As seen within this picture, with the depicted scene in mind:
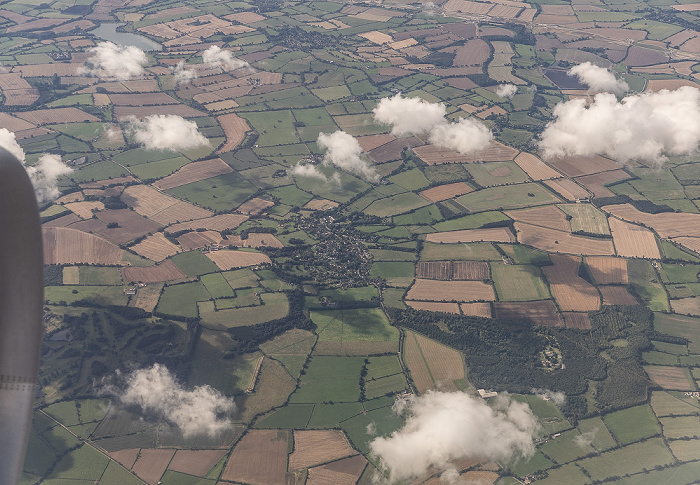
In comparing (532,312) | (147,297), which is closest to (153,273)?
(147,297)

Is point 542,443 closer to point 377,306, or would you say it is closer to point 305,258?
point 377,306

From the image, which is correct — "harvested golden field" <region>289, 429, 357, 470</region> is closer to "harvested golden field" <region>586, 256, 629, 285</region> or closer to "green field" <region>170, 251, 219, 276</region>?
"green field" <region>170, 251, 219, 276</region>

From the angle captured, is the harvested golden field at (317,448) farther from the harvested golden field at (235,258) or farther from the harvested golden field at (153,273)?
the harvested golden field at (153,273)

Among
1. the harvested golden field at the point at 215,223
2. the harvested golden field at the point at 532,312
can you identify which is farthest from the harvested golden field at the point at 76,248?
the harvested golden field at the point at 532,312

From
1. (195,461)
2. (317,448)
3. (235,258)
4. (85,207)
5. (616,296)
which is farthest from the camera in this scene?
(85,207)

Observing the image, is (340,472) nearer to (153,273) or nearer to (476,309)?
(476,309)

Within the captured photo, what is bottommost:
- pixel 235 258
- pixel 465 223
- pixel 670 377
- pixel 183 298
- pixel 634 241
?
pixel 670 377

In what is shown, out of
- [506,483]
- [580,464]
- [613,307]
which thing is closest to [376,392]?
[506,483]
